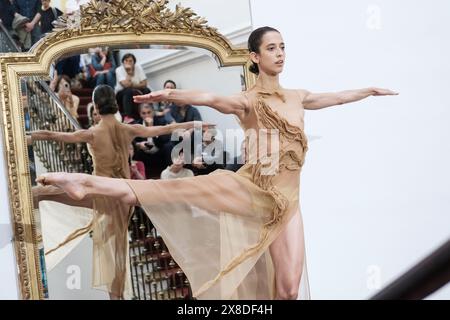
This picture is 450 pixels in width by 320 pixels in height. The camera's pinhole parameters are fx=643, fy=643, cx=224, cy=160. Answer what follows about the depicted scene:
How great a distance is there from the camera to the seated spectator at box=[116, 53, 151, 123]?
363 centimetres

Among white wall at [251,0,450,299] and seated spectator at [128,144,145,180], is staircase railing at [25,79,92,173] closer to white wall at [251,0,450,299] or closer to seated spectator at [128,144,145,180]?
seated spectator at [128,144,145,180]

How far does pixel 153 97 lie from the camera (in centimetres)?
364

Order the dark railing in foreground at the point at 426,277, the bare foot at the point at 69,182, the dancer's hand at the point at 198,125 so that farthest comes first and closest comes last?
the dancer's hand at the point at 198,125, the bare foot at the point at 69,182, the dark railing in foreground at the point at 426,277

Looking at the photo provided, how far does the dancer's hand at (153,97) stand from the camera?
11.9 ft

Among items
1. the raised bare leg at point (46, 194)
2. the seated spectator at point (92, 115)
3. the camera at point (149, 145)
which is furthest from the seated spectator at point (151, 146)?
the raised bare leg at point (46, 194)

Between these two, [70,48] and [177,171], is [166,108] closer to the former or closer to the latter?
[177,171]

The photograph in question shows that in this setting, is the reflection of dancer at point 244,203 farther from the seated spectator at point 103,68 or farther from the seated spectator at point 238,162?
the seated spectator at point 103,68

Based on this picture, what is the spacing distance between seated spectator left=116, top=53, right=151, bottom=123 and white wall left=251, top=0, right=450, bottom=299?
87 cm

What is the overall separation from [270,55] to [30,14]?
4.57 ft

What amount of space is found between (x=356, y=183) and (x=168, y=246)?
129 centimetres

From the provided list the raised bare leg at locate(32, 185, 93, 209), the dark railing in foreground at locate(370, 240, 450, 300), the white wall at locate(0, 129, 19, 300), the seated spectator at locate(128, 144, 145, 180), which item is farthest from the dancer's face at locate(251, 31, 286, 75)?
the dark railing in foreground at locate(370, 240, 450, 300)

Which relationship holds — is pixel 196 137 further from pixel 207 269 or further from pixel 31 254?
pixel 31 254

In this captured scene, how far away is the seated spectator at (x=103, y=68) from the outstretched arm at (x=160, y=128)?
28cm

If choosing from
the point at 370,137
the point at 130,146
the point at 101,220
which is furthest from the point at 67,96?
the point at 370,137
